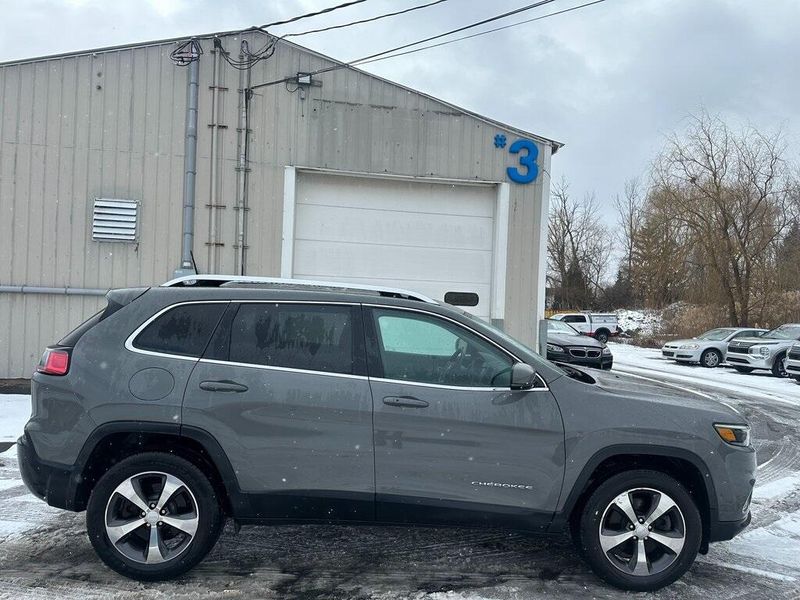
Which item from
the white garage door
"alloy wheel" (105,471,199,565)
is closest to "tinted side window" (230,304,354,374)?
"alloy wheel" (105,471,199,565)

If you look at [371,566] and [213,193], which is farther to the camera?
[213,193]

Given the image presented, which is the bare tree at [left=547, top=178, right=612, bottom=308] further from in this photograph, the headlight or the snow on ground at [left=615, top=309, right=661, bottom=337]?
the headlight

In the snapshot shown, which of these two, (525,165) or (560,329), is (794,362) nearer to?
(560,329)

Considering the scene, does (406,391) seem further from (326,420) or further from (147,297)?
(147,297)

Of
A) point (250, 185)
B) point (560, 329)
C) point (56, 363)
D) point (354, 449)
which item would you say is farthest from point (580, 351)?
point (56, 363)

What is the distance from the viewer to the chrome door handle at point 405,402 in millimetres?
3688

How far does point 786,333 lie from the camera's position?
1839cm

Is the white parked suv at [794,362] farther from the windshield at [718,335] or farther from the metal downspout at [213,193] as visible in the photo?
the metal downspout at [213,193]

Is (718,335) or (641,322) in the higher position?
(641,322)

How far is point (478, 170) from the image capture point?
10492mm

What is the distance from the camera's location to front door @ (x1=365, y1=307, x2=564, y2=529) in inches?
145

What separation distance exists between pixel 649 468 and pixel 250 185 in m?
7.76

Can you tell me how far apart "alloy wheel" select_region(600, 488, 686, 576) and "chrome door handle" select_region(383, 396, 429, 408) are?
1219 mm

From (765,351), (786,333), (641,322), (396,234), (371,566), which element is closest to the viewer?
(371,566)
